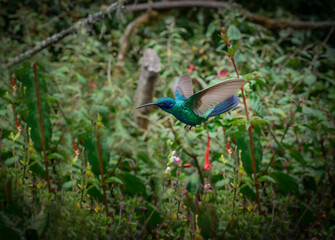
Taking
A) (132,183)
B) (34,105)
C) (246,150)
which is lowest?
(132,183)

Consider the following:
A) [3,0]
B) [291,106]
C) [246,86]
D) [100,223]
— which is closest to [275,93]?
[291,106]

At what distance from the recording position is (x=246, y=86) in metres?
1.14

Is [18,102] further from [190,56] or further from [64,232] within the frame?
[190,56]

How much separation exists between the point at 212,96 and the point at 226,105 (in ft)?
0.31

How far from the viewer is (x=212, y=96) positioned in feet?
2.17

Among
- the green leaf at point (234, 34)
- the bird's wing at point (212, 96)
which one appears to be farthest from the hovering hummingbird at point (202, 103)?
the green leaf at point (234, 34)

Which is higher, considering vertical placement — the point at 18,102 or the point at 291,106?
the point at 18,102

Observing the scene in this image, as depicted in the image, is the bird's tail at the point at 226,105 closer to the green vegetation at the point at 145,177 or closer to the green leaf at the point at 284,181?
the green vegetation at the point at 145,177

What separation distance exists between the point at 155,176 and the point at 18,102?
0.71 meters

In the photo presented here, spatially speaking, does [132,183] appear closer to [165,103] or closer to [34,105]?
[34,105]

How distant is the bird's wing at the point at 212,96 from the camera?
605 mm

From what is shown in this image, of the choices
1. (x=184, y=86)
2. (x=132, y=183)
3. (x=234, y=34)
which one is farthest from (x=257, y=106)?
(x=234, y=34)

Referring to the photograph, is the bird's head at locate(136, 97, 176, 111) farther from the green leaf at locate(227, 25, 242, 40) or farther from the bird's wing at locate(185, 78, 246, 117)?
the green leaf at locate(227, 25, 242, 40)

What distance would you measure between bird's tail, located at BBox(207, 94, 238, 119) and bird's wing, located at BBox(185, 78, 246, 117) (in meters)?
0.02
